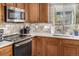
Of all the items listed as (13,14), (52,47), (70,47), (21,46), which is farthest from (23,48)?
(70,47)

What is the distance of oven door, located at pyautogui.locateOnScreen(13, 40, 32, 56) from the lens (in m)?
2.54

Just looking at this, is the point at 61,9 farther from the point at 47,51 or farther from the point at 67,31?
the point at 47,51

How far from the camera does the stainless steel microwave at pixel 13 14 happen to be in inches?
115

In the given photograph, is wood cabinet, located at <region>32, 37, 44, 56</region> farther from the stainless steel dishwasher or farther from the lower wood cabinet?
the stainless steel dishwasher

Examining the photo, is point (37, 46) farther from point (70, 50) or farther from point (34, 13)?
point (34, 13)

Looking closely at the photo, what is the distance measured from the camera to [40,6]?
400 centimetres

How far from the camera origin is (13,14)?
312 cm

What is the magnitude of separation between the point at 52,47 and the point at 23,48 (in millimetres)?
712

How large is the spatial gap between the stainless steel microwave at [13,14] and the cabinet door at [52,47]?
0.93m

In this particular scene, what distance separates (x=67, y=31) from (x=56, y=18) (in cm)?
51

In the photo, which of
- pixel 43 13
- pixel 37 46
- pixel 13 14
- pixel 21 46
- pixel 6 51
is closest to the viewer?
pixel 6 51

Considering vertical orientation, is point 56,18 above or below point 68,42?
above

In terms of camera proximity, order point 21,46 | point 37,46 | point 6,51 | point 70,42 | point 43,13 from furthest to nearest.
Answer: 1. point 43,13
2. point 37,46
3. point 70,42
4. point 21,46
5. point 6,51

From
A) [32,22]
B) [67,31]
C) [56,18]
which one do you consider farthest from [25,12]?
[67,31]
